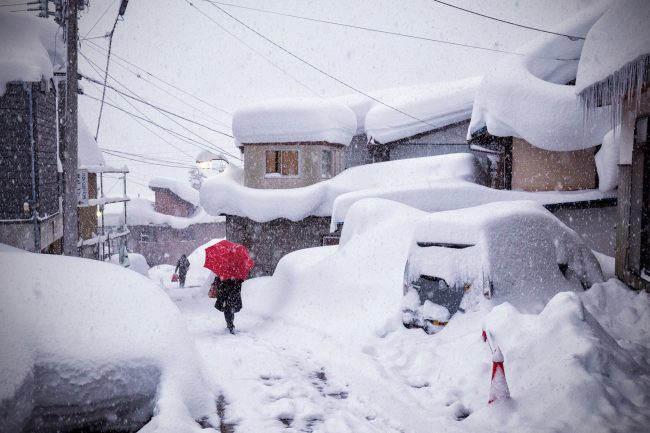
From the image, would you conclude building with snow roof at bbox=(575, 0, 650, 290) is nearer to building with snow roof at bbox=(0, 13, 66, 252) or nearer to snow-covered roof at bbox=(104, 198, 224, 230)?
building with snow roof at bbox=(0, 13, 66, 252)

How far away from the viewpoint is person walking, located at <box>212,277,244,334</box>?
795cm

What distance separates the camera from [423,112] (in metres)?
17.3

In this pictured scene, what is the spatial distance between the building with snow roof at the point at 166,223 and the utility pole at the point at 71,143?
31.0 m

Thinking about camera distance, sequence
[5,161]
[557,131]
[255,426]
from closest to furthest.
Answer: [255,426], [557,131], [5,161]

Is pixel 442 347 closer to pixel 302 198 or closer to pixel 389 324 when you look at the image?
pixel 389 324

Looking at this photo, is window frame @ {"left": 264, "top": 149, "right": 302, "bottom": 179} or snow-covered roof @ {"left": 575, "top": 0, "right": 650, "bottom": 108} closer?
snow-covered roof @ {"left": 575, "top": 0, "right": 650, "bottom": 108}

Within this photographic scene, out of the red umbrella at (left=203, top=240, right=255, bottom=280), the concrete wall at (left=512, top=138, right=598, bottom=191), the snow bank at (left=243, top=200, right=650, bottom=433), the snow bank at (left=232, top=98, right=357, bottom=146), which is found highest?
the snow bank at (left=232, top=98, right=357, bottom=146)

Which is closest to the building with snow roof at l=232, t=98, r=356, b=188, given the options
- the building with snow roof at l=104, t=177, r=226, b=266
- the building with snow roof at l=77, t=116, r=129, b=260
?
the building with snow roof at l=77, t=116, r=129, b=260

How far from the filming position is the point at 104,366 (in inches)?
124

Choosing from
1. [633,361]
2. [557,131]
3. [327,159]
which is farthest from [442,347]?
[327,159]

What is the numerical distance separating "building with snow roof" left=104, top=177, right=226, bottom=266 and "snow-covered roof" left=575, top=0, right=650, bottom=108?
36.3 m

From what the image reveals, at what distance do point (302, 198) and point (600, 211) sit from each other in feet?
33.4

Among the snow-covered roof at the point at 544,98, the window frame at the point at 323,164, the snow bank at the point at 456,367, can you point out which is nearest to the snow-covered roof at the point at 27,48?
the snow bank at the point at 456,367

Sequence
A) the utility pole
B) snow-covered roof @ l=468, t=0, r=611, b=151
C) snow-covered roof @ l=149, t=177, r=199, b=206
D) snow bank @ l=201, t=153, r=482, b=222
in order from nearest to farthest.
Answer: the utility pole → snow-covered roof @ l=468, t=0, r=611, b=151 → snow bank @ l=201, t=153, r=482, b=222 → snow-covered roof @ l=149, t=177, r=199, b=206
